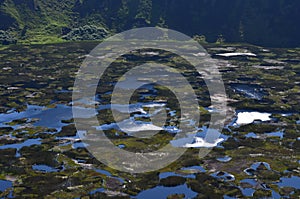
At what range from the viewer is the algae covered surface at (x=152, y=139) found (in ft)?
194

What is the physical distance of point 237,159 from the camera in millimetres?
68750

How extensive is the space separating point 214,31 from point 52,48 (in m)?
74.4

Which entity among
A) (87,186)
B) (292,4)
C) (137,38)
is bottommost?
(87,186)

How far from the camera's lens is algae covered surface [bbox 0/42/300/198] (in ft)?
194

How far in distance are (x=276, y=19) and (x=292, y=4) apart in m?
12.5

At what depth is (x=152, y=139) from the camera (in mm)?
78312

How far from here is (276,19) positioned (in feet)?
625

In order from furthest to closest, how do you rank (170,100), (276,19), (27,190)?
(276,19), (170,100), (27,190)

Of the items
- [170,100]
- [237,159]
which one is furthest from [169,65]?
[237,159]

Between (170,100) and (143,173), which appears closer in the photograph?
(143,173)

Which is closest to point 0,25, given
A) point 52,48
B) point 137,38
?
point 52,48

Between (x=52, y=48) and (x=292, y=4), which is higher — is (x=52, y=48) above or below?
below

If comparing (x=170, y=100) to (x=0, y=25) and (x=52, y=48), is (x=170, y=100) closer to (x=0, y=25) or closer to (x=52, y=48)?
(x=52, y=48)

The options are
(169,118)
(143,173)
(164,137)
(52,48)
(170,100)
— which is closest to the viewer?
(143,173)
